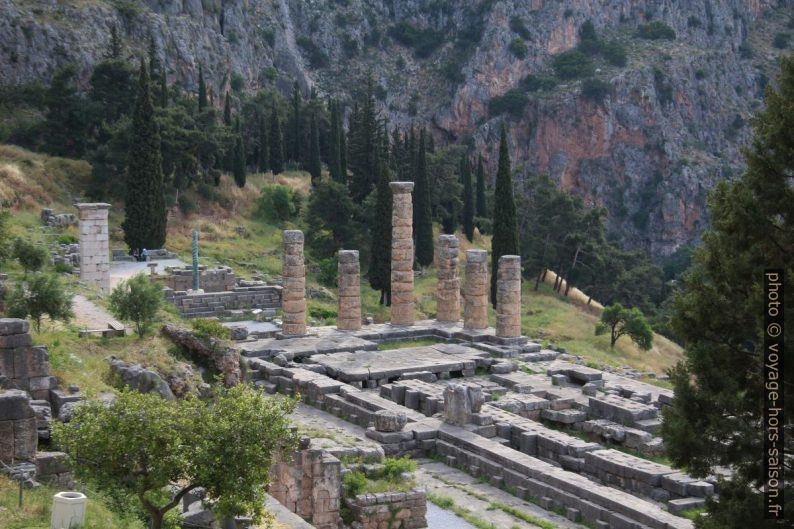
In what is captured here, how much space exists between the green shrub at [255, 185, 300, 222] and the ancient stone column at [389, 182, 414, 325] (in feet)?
75.1

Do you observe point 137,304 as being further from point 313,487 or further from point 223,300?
point 223,300

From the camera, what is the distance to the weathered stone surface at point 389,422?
25.6m

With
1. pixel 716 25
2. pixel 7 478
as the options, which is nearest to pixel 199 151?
pixel 7 478

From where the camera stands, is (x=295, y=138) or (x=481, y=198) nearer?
(x=481, y=198)

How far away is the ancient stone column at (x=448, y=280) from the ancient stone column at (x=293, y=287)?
5148 millimetres

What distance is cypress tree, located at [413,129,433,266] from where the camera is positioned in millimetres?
55375

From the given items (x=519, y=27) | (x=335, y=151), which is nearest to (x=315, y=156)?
(x=335, y=151)

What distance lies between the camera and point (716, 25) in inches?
4958

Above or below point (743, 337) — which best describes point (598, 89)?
above

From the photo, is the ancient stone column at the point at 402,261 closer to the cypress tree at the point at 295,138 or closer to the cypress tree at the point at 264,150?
the cypress tree at the point at 264,150

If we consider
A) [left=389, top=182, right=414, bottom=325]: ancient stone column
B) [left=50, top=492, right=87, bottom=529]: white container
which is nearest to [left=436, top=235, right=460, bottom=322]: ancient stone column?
[left=389, top=182, right=414, bottom=325]: ancient stone column

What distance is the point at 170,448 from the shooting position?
47.8 feet

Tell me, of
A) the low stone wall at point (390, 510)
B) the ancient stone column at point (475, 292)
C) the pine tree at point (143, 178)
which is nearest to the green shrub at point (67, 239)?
the pine tree at point (143, 178)

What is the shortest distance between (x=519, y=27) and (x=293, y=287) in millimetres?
90255
